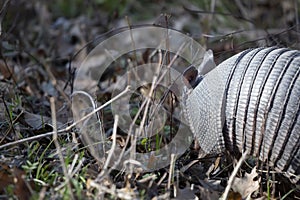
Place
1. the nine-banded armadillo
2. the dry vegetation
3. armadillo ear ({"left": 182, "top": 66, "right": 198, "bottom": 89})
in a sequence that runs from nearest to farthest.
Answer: the dry vegetation, the nine-banded armadillo, armadillo ear ({"left": 182, "top": 66, "right": 198, "bottom": 89})

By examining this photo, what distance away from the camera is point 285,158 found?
2.44 metres

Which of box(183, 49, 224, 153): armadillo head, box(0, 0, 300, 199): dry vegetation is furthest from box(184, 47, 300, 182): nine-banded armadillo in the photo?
box(0, 0, 300, 199): dry vegetation

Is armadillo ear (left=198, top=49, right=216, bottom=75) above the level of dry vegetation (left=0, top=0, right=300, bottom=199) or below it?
above

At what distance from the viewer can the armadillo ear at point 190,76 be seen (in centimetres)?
277

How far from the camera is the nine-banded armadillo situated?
2.41 metres

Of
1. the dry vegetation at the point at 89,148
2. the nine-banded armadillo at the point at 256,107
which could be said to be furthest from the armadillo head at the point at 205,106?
the dry vegetation at the point at 89,148

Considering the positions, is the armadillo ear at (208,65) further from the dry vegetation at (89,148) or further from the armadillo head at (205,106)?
the dry vegetation at (89,148)

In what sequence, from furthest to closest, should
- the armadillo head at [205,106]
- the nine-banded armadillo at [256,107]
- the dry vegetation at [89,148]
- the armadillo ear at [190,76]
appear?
the armadillo ear at [190,76] < the armadillo head at [205,106] < the nine-banded armadillo at [256,107] < the dry vegetation at [89,148]

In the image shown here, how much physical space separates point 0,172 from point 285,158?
1331 mm

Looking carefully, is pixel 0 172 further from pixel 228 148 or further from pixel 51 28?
pixel 51 28

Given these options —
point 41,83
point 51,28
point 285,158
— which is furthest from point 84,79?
point 285,158

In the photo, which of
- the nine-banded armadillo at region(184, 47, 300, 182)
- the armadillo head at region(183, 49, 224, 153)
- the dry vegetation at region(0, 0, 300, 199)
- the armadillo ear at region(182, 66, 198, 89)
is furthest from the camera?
the armadillo ear at region(182, 66, 198, 89)

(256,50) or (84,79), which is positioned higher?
(256,50)

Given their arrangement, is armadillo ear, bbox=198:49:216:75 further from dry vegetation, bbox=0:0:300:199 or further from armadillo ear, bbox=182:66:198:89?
dry vegetation, bbox=0:0:300:199
